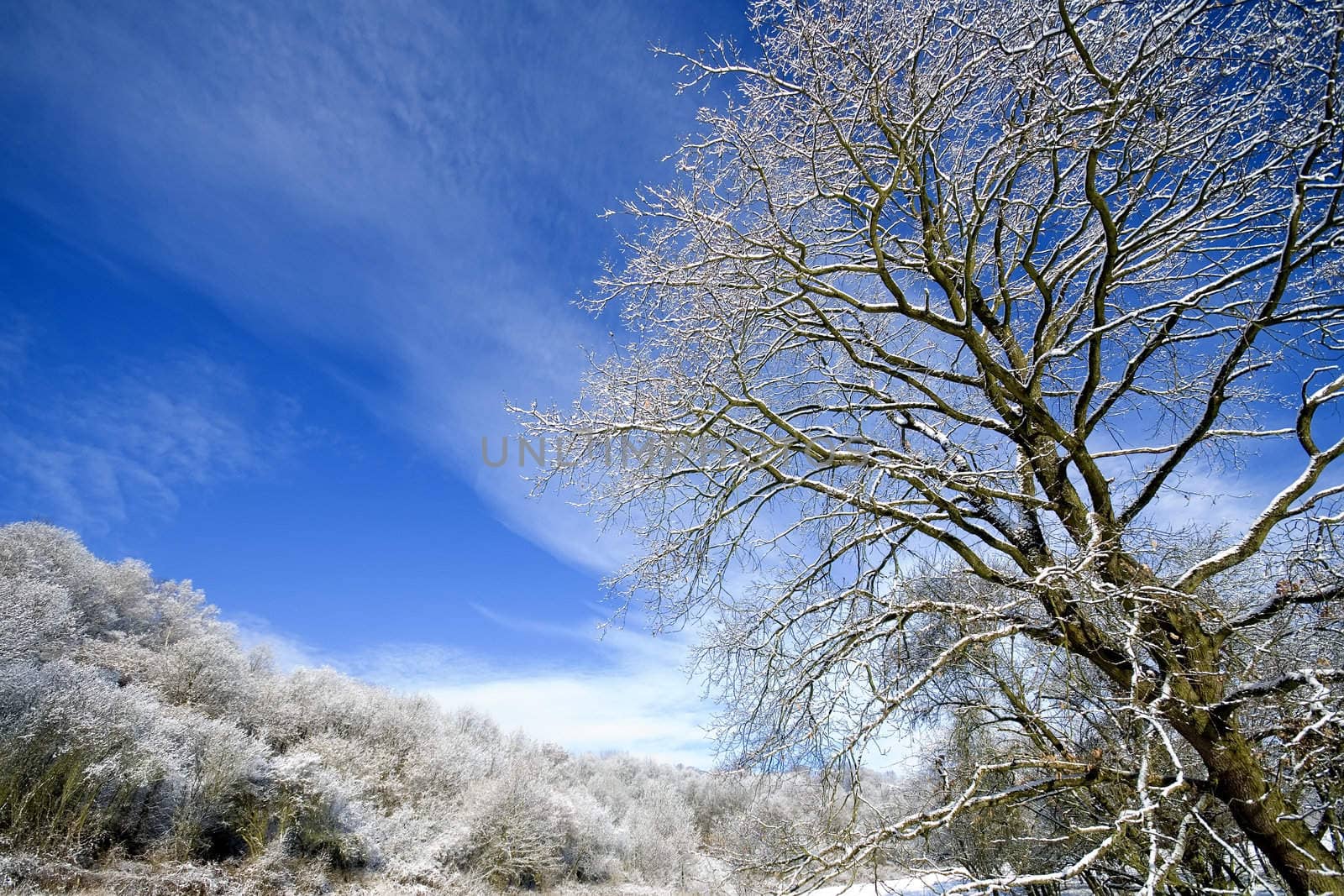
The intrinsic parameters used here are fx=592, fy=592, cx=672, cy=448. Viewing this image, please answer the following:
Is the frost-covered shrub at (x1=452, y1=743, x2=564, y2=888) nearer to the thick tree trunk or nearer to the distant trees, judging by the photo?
the distant trees

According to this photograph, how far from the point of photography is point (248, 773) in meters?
16.0

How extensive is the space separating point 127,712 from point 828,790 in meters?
17.2

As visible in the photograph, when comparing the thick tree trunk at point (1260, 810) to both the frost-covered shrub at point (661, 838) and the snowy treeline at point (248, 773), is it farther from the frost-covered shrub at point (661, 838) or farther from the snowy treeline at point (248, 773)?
the frost-covered shrub at point (661, 838)

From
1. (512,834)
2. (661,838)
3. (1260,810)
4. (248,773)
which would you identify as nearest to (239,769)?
(248,773)

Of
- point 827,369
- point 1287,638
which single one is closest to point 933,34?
point 827,369

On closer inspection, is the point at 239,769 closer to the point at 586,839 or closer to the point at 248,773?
the point at 248,773

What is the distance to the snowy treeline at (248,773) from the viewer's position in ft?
39.8

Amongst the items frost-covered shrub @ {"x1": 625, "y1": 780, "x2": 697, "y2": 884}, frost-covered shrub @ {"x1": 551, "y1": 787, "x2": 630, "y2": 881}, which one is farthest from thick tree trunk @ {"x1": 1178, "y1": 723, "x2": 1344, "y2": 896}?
frost-covered shrub @ {"x1": 625, "y1": 780, "x2": 697, "y2": 884}

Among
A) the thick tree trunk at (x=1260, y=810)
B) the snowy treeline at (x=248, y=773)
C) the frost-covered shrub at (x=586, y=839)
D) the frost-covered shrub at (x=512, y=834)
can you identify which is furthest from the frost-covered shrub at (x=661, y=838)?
the thick tree trunk at (x=1260, y=810)

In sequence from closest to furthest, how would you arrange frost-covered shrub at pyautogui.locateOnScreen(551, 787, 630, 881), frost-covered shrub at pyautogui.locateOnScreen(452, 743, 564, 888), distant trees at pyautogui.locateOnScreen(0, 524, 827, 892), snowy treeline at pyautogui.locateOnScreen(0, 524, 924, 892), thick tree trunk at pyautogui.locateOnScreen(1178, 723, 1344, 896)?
thick tree trunk at pyautogui.locateOnScreen(1178, 723, 1344, 896)
snowy treeline at pyautogui.locateOnScreen(0, 524, 924, 892)
distant trees at pyautogui.locateOnScreen(0, 524, 827, 892)
frost-covered shrub at pyautogui.locateOnScreen(452, 743, 564, 888)
frost-covered shrub at pyautogui.locateOnScreen(551, 787, 630, 881)

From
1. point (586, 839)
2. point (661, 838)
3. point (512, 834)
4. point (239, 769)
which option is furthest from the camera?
point (661, 838)

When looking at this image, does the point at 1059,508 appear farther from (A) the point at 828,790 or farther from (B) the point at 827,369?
(A) the point at 828,790

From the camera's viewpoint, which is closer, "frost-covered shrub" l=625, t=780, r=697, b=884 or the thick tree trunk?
the thick tree trunk

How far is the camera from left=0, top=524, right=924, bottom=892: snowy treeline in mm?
12117
